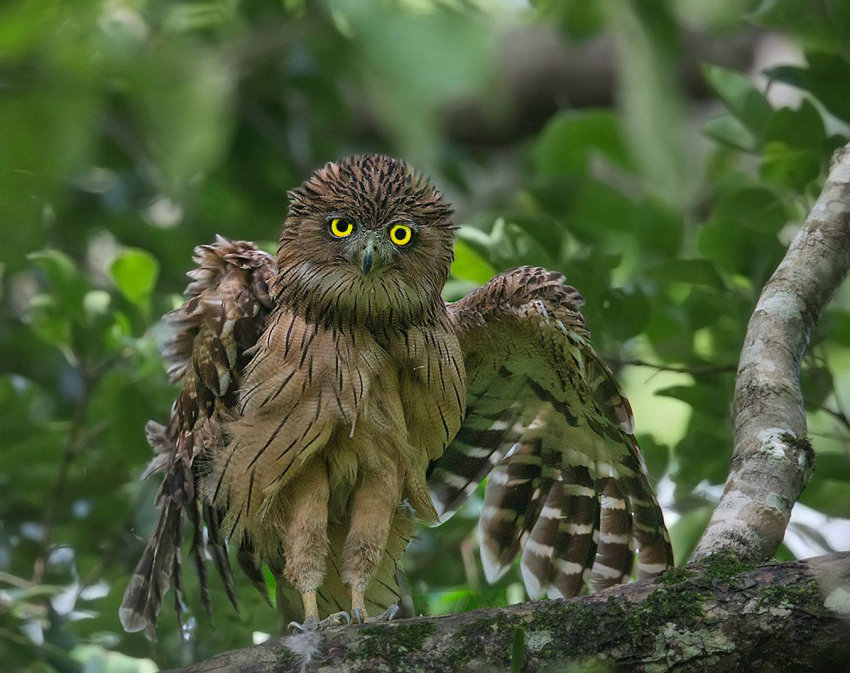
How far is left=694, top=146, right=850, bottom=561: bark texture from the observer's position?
2963mm

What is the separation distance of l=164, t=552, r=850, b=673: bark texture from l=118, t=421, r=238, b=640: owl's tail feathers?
127 cm

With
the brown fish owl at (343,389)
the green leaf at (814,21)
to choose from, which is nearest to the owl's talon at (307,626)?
the brown fish owl at (343,389)

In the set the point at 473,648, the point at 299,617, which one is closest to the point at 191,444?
the point at 299,617

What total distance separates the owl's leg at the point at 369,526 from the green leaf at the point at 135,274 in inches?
64.8

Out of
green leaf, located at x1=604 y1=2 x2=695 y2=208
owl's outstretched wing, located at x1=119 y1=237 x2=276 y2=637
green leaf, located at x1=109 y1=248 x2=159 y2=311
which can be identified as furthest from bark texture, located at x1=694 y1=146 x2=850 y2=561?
green leaf, located at x1=109 y1=248 x2=159 y2=311

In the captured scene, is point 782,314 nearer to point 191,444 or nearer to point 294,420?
point 294,420

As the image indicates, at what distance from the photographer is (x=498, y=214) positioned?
15.1ft

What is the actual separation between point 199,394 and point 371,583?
1.08 meters

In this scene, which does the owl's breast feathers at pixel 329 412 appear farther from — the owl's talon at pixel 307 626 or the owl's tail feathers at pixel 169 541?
the owl's talon at pixel 307 626

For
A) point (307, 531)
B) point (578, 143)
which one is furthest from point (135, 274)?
point (578, 143)

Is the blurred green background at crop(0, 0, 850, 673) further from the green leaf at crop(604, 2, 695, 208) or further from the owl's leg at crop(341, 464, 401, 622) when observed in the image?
the green leaf at crop(604, 2, 695, 208)

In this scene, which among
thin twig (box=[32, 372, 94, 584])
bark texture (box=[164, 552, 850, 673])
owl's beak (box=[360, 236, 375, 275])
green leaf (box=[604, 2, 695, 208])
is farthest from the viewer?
thin twig (box=[32, 372, 94, 584])

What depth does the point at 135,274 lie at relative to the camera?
4.74m

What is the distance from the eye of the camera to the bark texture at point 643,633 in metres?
2.48
